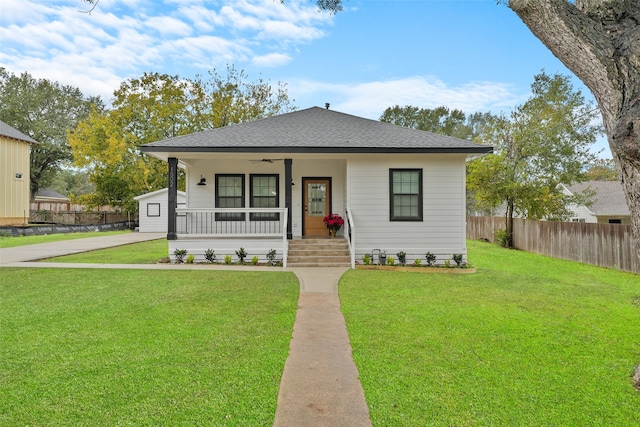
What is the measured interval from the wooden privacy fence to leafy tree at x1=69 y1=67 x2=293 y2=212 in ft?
63.2

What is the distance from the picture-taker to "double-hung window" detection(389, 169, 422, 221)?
10.4 meters

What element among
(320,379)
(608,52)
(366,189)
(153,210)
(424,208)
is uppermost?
(608,52)

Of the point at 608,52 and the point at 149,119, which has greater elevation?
the point at 149,119

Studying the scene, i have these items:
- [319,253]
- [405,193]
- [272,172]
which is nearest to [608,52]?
[405,193]

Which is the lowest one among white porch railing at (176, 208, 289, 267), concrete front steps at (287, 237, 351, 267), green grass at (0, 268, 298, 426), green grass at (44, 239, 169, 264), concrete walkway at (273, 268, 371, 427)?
concrete walkway at (273, 268, 371, 427)

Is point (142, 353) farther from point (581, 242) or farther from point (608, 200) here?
point (608, 200)

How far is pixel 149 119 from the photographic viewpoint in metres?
27.2

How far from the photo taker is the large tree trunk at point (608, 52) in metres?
2.77

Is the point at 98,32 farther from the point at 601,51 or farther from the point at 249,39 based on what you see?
the point at 601,51

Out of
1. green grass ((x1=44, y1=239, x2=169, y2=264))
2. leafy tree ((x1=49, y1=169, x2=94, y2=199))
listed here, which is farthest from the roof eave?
leafy tree ((x1=49, y1=169, x2=94, y2=199))

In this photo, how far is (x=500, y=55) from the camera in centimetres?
1448

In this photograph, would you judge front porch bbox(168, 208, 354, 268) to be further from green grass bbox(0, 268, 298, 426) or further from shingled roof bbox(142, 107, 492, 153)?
green grass bbox(0, 268, 298, 426)

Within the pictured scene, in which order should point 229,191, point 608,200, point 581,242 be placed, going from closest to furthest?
point 229,191, point 581,242, point 608,200

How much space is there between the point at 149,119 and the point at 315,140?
21.6 m
